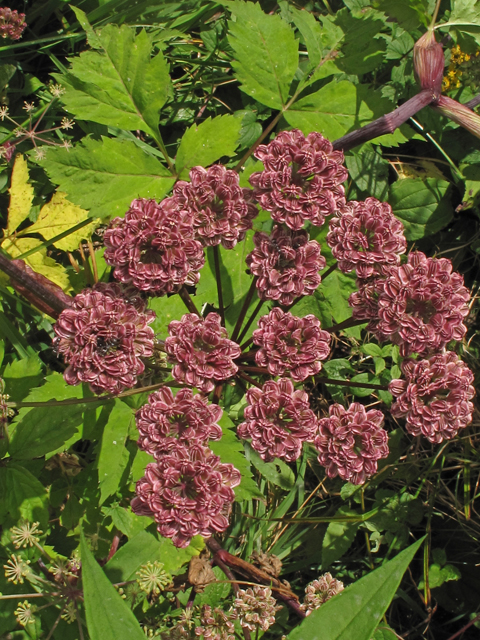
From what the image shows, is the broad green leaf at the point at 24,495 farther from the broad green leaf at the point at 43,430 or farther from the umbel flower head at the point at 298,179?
the umbel flower head at the point at 298,179

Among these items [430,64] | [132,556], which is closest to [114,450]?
[132,556]

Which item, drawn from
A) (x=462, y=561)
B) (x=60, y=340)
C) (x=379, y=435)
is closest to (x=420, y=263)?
(x=379, y=435)

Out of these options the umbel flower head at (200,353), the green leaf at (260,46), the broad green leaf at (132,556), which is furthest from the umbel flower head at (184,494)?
the green leaf at (260,46)

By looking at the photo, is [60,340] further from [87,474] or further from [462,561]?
[462,561]

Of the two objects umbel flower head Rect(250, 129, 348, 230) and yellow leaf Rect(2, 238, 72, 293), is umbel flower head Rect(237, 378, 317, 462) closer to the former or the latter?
umbel flower head Rect(250, 129, 348, 230)

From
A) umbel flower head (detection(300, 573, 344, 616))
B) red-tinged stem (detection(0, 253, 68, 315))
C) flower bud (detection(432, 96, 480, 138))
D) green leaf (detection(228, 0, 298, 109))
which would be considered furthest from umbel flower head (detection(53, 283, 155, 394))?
flower bud (detection(432, 96, 480, 138))

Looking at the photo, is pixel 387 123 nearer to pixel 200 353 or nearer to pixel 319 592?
pixel 200 353
